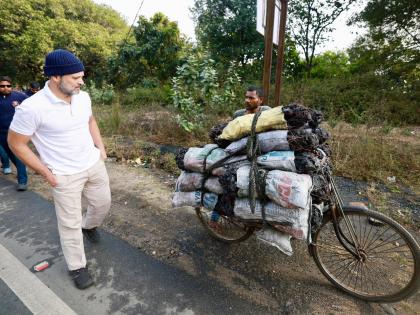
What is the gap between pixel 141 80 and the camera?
13922mm

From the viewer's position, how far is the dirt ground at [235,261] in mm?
Result: 1946

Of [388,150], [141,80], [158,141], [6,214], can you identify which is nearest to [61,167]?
[6,214]

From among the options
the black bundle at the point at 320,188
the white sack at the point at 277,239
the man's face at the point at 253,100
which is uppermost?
the man's face at the point at 253,100

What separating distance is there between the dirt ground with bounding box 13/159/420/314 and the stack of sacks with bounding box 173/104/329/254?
52 centimetres

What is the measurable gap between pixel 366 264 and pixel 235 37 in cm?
1207

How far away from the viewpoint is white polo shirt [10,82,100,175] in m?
1.77

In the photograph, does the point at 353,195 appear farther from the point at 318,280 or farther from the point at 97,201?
the point at 97,201

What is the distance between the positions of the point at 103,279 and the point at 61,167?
1041 mm

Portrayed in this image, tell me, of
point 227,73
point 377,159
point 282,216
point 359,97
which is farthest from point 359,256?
point 359,97

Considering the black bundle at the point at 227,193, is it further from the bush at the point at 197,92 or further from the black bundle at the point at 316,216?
the bush at the point at 197,92

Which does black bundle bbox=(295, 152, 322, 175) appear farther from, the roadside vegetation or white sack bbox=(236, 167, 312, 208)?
the roadside vegetation

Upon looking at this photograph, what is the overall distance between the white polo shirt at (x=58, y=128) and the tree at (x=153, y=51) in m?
11.8

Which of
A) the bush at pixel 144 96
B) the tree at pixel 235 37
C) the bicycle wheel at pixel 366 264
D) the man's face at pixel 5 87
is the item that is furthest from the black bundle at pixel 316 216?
the tree at pixel 235 37

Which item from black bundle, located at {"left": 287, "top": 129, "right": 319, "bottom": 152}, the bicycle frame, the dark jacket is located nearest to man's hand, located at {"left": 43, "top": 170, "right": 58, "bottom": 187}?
black bundle, located at {"left": 287, "top": 129, "right": 319, "bottom": 152}
